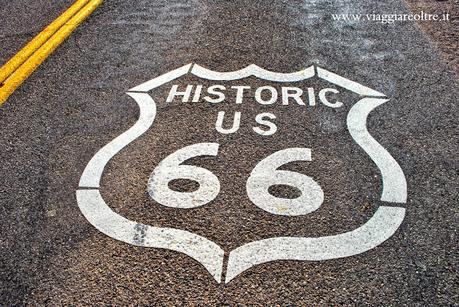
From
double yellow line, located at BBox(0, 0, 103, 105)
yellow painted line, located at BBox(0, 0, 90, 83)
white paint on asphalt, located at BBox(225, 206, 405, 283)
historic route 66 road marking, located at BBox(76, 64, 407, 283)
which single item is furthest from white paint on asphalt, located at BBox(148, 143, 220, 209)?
yellow painted line, located at BBox(0, 0, 90, 83)

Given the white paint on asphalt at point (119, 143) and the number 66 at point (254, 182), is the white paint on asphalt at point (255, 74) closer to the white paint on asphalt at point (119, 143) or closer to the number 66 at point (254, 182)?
the white paint on asphalt at point (119, 143)

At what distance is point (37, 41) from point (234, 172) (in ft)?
11.1

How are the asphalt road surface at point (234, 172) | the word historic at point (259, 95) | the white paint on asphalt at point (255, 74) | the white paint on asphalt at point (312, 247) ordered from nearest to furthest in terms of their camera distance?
the asphalt road surface at point (234, 172), the white paint on asphalt at point (312, 247), the word historic at point (259, 95), the white paint on asphalt at point (255, 74)

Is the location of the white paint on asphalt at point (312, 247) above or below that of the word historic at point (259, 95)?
below

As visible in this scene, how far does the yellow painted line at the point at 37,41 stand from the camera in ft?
16.5

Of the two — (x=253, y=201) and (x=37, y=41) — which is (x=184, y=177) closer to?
(x=253, y=201)

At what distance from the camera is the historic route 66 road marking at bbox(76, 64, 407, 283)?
113 inches

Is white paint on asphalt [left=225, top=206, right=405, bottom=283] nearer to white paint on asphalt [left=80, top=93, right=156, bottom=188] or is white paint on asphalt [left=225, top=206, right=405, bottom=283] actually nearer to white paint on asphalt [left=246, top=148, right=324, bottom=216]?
white paint on asphalt [left=246, top=148, right=324, bottom=216]

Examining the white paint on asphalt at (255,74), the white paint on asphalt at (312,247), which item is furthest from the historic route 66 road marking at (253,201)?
the white paint on asphalt at (255,74)

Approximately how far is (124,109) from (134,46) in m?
1.49

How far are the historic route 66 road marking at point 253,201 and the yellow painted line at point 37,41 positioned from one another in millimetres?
1720

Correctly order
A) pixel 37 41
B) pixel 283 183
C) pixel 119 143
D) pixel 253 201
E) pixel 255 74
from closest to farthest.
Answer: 1. pixel 253 201
2. pixel 283 183
3. pixel 119 143
4. pixel 255 74
5. pixel 37 41

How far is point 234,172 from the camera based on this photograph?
11.5 feet

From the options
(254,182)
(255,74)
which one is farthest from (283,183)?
(255,74)
